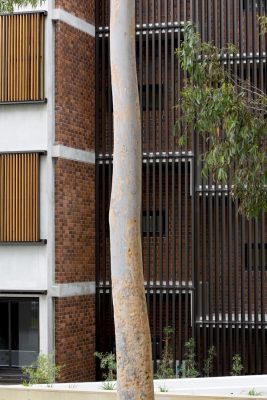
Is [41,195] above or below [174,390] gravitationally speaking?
above

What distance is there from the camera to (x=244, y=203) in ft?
46.1

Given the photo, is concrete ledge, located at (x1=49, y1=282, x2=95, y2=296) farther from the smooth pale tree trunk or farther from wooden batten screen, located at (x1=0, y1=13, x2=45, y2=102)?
the smooth pale tree trunk

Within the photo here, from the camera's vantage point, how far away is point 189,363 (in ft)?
62.0

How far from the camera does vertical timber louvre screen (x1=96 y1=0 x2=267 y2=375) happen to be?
19.1 m

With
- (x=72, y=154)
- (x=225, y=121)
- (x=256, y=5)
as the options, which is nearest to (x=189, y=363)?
(x=72, y=154)

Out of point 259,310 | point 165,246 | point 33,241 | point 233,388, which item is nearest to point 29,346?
point 33,241

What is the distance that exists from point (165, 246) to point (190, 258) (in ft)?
2.18

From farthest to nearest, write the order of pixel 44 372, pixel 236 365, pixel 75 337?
1. pixel 75 337
2. pixel 236 365
3. pixel 44 372

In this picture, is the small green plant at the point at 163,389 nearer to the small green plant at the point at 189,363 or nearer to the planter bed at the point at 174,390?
the planter bed at the point at 174,390

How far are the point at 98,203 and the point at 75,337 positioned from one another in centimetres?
300

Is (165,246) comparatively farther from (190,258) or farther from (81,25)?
(81,25)

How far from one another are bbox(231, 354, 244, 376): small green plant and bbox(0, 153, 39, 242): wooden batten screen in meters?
4.69

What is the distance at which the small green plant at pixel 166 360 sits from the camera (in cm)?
1808

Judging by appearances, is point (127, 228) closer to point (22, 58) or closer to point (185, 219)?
point (22, 58)
